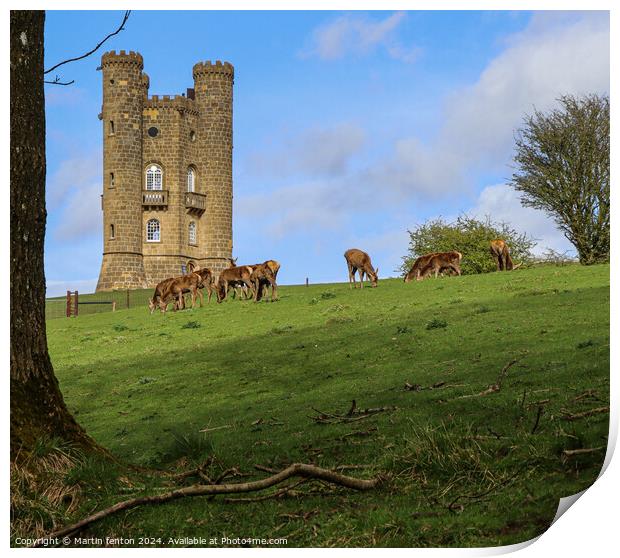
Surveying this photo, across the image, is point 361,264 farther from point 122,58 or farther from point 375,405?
point 122,58

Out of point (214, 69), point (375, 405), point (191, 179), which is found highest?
point (214, 69)

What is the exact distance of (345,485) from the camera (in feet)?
26.3

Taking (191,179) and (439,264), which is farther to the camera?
(191,179)

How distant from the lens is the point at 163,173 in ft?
250

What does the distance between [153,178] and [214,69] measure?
11.7 meters

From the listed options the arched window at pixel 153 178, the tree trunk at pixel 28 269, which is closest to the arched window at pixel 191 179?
the arched window at pixel 153 178

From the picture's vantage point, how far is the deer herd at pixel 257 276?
34.8 metres

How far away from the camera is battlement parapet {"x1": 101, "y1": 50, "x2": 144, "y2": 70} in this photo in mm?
75438

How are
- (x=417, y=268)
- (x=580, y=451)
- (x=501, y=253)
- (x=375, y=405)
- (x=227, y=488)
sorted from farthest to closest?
(x=501, y=253) → (x=417, y=268) → (x=375, y=405) → (x=580, y=451) → (x=227, y=488)

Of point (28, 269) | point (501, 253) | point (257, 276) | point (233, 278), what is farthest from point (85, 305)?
point (28, 269)

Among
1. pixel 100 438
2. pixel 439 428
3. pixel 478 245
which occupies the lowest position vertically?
→ pixel 100 438
